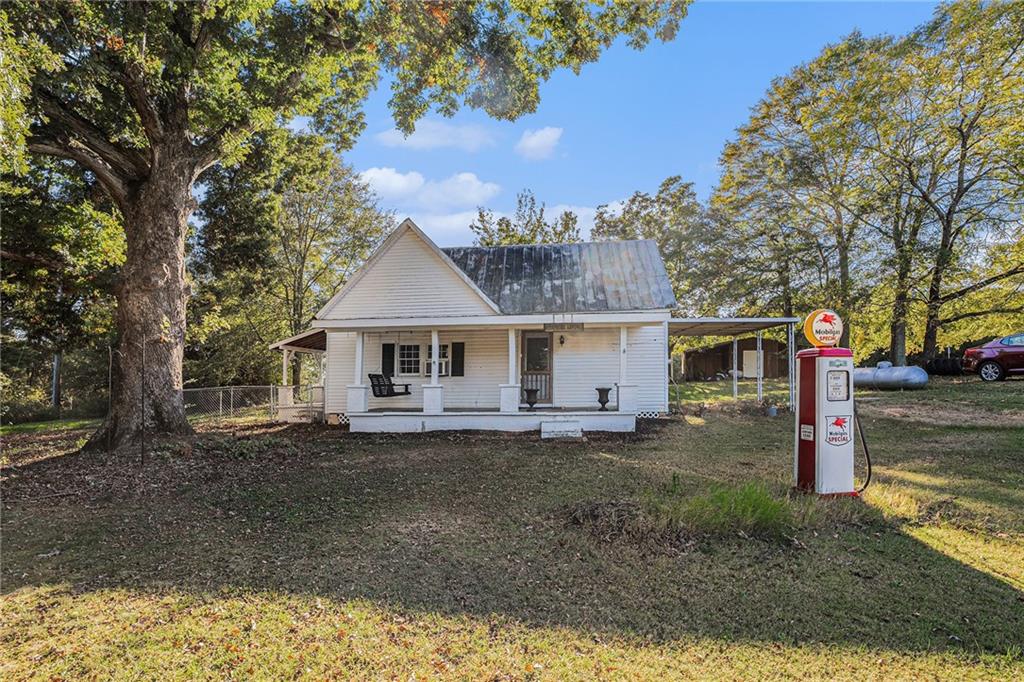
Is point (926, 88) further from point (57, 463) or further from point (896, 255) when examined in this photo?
point (57, 463)

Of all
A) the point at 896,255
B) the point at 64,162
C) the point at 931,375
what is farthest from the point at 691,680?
the point at 931,375

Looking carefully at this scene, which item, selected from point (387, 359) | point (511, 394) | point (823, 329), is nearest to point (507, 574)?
point (823, 329)

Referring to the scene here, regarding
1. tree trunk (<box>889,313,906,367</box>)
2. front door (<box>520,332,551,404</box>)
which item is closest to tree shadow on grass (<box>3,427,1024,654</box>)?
front door (<box>520,332,551,404</box>)

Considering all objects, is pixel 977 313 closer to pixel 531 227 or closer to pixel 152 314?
pixel 531 227

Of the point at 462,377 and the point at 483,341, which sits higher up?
the point at 483,341

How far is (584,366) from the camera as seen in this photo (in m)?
13.6

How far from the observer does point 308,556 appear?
14.1 feet

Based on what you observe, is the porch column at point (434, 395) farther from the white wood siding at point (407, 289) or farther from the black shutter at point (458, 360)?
the black shutter at point (458, 360)

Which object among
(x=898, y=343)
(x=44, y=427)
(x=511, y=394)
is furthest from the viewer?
(x=898, y=343)

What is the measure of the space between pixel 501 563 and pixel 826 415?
4.35 meters

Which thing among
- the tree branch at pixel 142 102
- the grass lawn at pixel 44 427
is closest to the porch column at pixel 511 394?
the tree branch at pixel 142 102

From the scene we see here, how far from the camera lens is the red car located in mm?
15070

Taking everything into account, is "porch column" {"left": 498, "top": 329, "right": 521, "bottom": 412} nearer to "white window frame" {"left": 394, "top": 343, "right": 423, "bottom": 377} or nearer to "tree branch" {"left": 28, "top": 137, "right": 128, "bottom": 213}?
"white window frame" {"left": 394, "top": 343, "right": 423, "bottom": 377}

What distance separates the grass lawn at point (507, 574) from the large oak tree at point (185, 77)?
3240 millimetres
